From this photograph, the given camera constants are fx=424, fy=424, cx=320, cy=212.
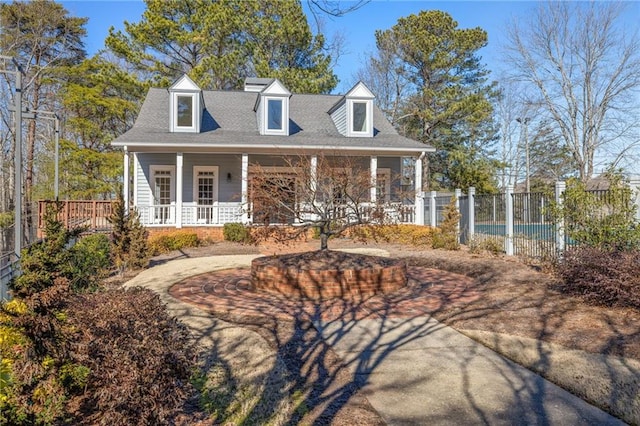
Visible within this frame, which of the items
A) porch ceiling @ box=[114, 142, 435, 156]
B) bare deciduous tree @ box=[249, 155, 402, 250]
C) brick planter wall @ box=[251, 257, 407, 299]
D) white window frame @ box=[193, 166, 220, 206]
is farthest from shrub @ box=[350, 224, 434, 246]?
brick planter wall @ box=[251, 257, 407, 299]

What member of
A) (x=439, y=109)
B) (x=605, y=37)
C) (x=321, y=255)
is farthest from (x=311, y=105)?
(x=605, y=37)

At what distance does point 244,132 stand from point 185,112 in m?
2.54

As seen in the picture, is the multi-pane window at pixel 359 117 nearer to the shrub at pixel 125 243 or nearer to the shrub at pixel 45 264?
the shrub at pixel 125 243

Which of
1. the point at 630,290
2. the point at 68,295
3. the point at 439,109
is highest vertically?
the point at 439,109

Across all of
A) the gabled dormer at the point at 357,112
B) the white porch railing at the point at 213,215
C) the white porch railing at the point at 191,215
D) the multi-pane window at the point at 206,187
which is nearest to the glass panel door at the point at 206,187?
the multi-pane window at the point at 206,187

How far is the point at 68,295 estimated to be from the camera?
9.33 feet

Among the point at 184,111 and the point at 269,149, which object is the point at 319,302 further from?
the point at 184,111

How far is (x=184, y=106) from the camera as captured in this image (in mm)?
17656

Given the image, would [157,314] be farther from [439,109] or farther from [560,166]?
[560,166]

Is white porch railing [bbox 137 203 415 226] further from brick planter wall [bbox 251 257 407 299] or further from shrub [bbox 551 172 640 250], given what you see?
brick planter wall [bbox 251 257 407 299]

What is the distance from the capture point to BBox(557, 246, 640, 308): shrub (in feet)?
19.5

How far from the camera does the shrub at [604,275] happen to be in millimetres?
5930

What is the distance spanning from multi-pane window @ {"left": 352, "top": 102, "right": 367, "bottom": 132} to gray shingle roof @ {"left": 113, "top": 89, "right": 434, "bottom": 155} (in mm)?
832

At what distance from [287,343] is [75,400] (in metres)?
2.25
